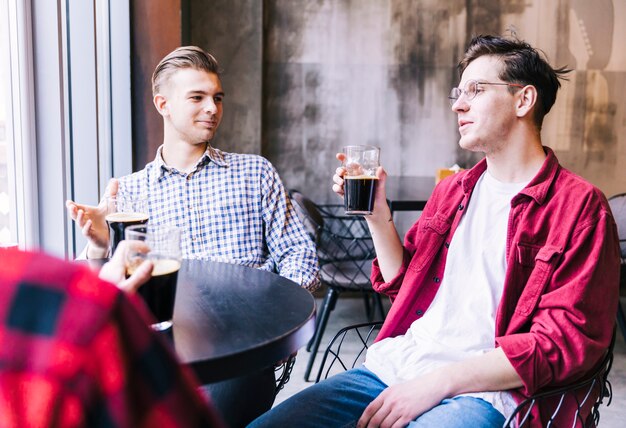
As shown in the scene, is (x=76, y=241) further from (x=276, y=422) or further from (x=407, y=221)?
(x=407, y=221)

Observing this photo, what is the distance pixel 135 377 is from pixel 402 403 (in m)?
0.96

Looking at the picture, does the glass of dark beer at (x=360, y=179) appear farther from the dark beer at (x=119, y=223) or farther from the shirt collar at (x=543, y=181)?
the dark beer at (x=119, y=223)

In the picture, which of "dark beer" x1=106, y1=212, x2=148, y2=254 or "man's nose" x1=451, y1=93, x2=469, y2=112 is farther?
"man's nose" x1=451, y1=93, x2=469, y2=112

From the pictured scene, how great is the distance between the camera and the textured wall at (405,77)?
4.14m

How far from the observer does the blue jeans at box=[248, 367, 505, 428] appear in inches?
47.7

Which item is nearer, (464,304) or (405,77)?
(464,304)

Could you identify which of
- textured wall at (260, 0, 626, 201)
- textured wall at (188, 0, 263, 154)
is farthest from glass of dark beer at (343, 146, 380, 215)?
textured wall at (260, 0, 626, 201)

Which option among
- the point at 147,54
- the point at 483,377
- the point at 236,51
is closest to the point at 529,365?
the point at 483,377

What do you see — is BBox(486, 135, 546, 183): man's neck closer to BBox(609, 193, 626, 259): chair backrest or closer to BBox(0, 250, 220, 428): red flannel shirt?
BBox(0, 250, 220, 428): red flannel shirt

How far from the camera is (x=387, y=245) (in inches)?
62.8

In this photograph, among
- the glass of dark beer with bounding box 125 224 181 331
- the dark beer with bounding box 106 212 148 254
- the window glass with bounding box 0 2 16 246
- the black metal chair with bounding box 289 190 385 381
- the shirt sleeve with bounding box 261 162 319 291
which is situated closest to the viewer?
the glass of dark beer with bounding box 125 224 181 331

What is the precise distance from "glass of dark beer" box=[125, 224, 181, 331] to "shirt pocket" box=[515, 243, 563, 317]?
0.73 metres

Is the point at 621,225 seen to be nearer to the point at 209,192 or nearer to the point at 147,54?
the point at 209,192

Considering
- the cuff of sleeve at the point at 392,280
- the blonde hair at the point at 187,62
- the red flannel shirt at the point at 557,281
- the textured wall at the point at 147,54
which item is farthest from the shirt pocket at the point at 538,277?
the textured wall at the point at 147,54
